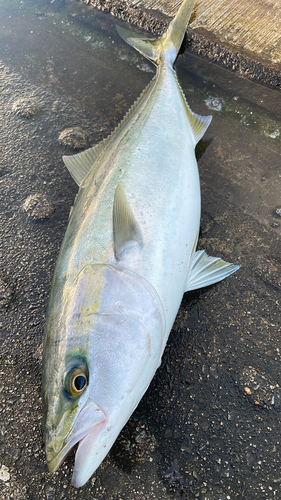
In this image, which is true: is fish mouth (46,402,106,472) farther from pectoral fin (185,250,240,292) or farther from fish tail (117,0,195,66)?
fish tail (117,0,195,66)

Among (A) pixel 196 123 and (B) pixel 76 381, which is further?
(A) pixel 196 123

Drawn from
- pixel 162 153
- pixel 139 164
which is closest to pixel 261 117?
pixel 162 153

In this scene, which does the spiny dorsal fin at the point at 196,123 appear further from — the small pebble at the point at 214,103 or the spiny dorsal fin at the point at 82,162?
the spiny dorsal fin at the point at 82,162

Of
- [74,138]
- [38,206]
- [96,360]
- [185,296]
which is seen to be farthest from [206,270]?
Answer: [74,138]

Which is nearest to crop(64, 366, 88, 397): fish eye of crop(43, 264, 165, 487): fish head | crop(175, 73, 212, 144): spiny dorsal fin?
crop(43, 264, 165, 487): fish head

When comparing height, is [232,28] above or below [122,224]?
above

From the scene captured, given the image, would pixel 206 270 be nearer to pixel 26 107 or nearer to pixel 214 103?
pixel 214 103
